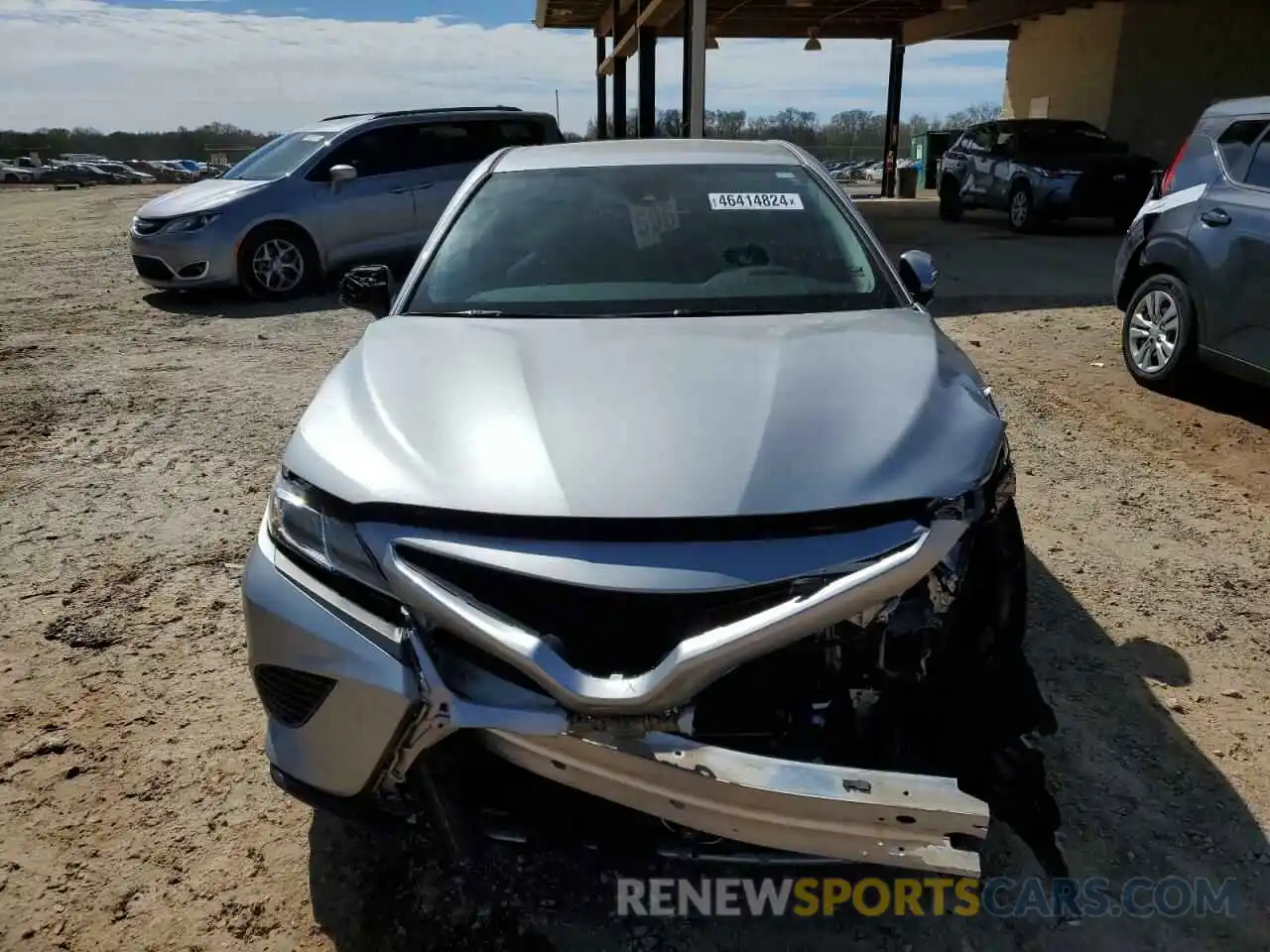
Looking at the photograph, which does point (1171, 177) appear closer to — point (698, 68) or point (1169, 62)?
point (698, 68)

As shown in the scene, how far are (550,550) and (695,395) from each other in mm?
614

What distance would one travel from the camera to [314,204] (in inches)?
378

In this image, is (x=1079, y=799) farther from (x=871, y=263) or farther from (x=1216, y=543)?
(x=1216, y=543)

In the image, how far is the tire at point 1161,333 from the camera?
18.6 feet

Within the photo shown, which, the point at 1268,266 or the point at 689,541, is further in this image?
the point at 1268,266

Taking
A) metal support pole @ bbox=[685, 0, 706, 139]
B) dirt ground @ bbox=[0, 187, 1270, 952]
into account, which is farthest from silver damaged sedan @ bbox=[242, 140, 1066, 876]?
metal support pole @ bbox=[685, 0, 706, 139]

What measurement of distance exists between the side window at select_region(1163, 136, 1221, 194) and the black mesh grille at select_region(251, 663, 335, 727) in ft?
18.7

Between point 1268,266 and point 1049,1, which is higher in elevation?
point 1049,1

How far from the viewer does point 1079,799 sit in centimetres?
254

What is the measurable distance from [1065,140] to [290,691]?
1625 centimetres

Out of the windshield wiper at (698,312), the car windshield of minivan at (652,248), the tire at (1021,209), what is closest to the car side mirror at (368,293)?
the car windshield of minivan at (652,248)

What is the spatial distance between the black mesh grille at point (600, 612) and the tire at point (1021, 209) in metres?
14.8

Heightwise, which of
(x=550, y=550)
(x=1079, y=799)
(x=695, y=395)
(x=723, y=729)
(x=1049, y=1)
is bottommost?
(x=1079, y=799)

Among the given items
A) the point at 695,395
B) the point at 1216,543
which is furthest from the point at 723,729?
the point at 1216,543
